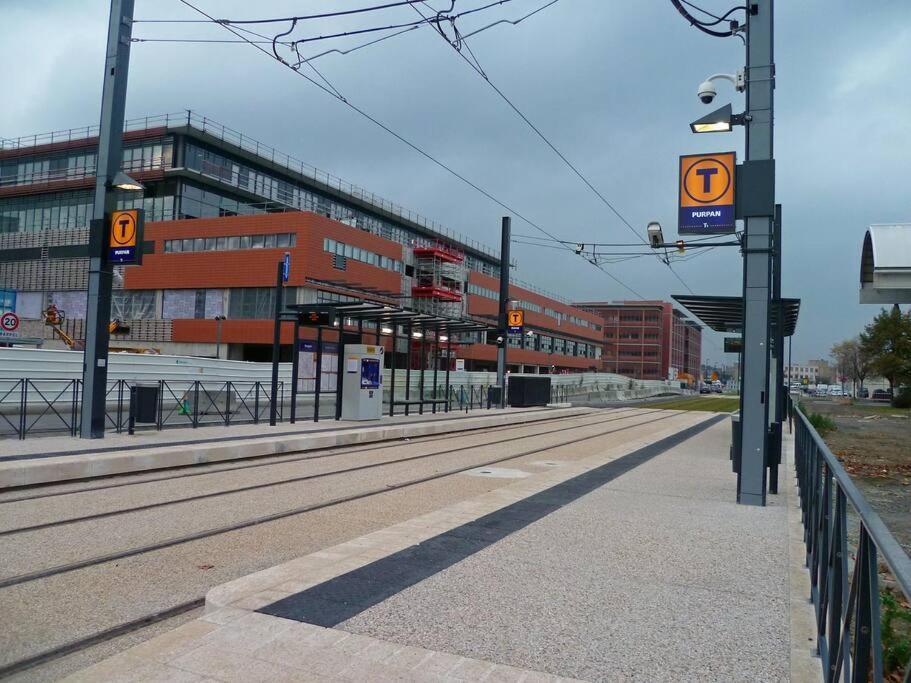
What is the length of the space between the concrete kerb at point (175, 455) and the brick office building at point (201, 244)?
28139mm

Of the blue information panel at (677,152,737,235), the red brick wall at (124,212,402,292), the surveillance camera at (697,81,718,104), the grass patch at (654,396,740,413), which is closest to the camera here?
the blue information panel at (677,152,737,235)

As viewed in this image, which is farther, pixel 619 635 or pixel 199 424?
pixel 199 424

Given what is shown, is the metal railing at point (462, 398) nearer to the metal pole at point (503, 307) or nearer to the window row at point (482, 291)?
the metal pole at point (503, 307)

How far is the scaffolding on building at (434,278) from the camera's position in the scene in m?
61.7

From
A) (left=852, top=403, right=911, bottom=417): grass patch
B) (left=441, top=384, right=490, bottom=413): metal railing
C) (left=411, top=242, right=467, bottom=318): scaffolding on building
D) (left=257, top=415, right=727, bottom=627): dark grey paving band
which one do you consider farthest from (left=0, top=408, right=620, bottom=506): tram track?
(left=411, top=242, right=467, bottom=318): scaffolding on building

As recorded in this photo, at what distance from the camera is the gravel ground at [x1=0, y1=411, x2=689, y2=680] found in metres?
4.73

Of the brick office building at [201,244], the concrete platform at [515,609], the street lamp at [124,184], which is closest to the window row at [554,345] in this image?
the brick office building at [201,244]

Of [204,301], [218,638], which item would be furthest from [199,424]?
[204,301]

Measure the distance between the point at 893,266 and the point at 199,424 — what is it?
1699 centimetres

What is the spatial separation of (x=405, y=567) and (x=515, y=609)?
1248 mm

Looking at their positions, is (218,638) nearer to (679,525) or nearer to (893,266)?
(893,266)

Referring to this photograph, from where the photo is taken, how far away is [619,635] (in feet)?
14.4

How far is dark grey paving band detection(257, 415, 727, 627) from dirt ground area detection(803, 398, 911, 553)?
425cm

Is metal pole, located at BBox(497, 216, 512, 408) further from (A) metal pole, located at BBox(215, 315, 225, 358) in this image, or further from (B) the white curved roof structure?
(B) the white curved roof structure
